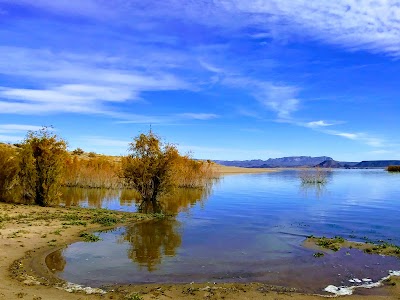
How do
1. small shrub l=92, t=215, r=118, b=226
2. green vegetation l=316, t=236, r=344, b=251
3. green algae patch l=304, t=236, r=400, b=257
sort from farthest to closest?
small shrub l=92, t=215, r=118, b=226 < green vegetation l=316, t=236, r=344, b=251 < green algae patch l=304, t=236, r=400, b=257

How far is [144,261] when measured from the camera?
14758 mm

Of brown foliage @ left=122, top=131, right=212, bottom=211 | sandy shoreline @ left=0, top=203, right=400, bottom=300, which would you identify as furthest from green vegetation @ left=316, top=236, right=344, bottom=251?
brown foliage @ left=122, top=131, right=212, bottom=211

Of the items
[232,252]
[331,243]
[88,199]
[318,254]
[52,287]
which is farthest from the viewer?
[88,199]

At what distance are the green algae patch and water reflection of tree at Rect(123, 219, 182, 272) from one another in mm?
6458

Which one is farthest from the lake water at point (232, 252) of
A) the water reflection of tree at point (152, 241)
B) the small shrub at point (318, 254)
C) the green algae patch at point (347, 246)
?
the green algae patch at point (347, 246)

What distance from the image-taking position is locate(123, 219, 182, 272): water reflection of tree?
15.2 metres

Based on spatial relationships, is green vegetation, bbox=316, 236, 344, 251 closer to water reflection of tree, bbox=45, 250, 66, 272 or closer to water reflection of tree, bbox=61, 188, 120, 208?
water reflection of tree, bbox=45, 250, 66, 272

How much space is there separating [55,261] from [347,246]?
41.8 ft

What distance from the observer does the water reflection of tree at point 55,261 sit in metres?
13.6

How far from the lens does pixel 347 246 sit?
699 inches

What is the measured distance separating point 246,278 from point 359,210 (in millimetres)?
21081

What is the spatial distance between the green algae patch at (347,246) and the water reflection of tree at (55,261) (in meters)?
10.7

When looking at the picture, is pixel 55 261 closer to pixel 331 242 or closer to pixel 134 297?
pixel 134 297

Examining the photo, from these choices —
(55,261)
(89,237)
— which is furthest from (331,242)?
(55,261)
